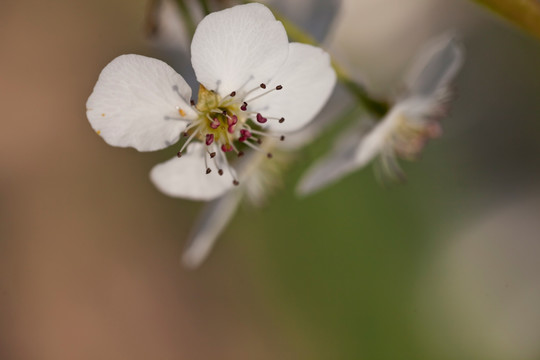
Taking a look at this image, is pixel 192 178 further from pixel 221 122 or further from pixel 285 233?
pixel 285 233

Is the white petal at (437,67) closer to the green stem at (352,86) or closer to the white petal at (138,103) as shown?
the green stem at (352,86)

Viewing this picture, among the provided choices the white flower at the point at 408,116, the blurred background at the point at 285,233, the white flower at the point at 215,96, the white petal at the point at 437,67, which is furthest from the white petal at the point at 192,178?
the blurred background at the point at 285,233

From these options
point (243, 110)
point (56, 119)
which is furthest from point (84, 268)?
point (243, 110)

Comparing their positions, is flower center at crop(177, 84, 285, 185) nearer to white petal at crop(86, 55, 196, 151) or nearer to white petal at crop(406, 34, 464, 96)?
white petal at crop(86, 55, 196, 151)

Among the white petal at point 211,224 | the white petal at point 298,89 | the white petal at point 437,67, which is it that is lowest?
the white petal at point 211,224

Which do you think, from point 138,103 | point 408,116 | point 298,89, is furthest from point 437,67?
point 138,103

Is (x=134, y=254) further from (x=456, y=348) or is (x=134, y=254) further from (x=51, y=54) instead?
(x=456, y=348)

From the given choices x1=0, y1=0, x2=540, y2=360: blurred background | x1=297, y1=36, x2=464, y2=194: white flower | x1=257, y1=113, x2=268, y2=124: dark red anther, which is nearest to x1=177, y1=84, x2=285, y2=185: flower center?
x1=257, y1=113, x2=268, y2=124: dark red anther
